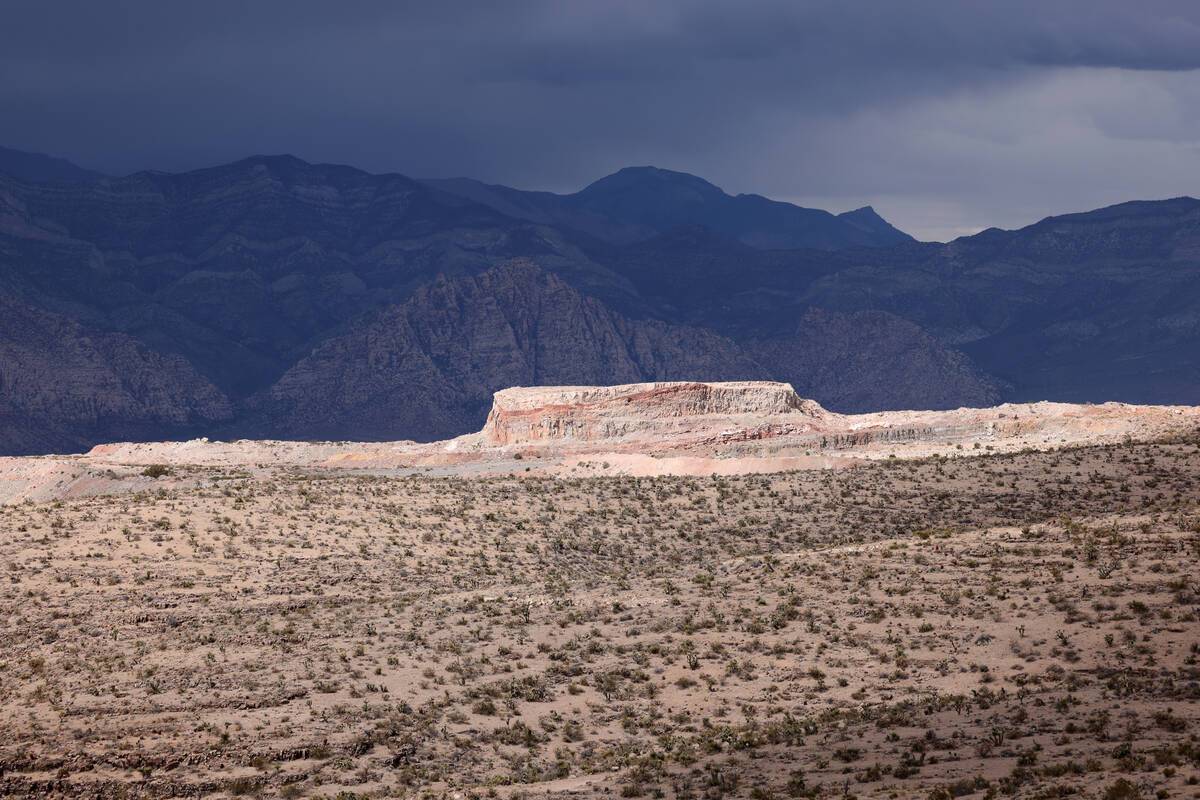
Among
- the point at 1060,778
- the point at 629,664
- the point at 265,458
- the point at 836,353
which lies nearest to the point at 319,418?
the point at 836,353

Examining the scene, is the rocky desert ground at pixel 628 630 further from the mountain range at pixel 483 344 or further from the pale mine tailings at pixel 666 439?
the mountain range at pixel 483 344

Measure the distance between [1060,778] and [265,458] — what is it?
5652cm

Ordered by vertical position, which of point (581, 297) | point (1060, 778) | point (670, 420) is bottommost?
point (1060, 778)

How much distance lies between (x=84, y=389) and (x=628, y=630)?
140279mm

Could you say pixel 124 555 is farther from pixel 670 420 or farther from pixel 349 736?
pixel 670 420

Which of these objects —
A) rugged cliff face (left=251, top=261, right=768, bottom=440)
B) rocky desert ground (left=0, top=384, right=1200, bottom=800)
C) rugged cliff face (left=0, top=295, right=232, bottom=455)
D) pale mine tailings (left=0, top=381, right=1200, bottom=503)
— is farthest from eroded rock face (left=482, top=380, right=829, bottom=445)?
rugged cliff face (left=0, top=295, right=232, bottom=455)

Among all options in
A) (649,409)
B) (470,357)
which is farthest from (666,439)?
(470,357)

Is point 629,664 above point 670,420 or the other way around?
the other way around

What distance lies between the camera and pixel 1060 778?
17.8m

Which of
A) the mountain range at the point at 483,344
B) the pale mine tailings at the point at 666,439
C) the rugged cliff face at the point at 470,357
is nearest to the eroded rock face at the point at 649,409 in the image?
the pale mine tailings at the point at 666,439

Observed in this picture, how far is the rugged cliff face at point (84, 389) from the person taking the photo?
150 m

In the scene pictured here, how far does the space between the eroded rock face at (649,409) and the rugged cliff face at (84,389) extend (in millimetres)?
97910

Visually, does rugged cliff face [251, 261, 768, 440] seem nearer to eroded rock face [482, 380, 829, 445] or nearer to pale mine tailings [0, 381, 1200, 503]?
pale mine tailings [0, 381, 1200, 503]

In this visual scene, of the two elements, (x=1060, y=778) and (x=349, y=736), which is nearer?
(x=1060, y=778)
